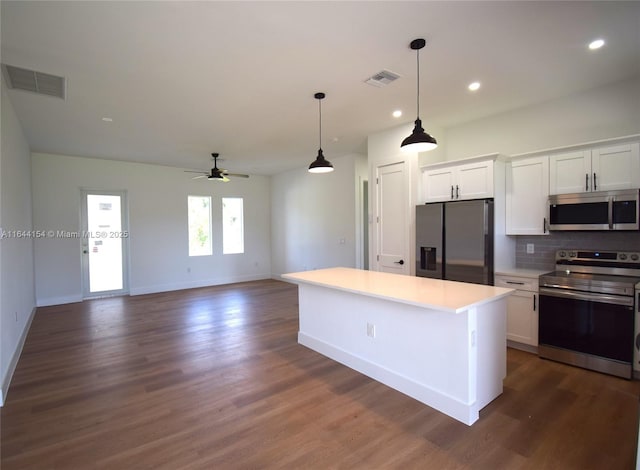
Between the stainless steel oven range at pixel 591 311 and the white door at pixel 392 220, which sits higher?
the white door at pixel 392 220

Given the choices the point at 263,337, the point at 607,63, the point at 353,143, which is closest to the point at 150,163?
Answer: the point at 353,143

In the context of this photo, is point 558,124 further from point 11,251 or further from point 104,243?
point 104,243

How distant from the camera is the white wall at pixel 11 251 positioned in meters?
3.07

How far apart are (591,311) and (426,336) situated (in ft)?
5.95

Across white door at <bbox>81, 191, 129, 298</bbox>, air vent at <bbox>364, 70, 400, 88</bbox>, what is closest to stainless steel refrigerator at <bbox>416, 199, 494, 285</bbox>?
air vent at <bbox>364, 70, 400, 88</bbox>

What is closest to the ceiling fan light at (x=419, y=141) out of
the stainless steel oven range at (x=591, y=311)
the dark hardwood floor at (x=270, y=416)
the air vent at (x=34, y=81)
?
the stainless steel oven range at (x=591, y=311)

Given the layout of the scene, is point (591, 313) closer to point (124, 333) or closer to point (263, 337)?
point (263, 337)

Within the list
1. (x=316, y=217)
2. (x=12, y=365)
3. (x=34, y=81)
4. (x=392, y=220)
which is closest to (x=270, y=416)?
(x=12, y=365)

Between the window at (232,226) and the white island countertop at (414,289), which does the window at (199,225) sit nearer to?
the window at (232,226)

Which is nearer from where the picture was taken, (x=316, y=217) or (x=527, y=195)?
(x=527, y=195)

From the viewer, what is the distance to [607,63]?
2.95 metres

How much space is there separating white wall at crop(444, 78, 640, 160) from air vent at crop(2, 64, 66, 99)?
188 inches

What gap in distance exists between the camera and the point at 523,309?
11.8ft

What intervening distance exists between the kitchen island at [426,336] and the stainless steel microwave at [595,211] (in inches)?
59.8
